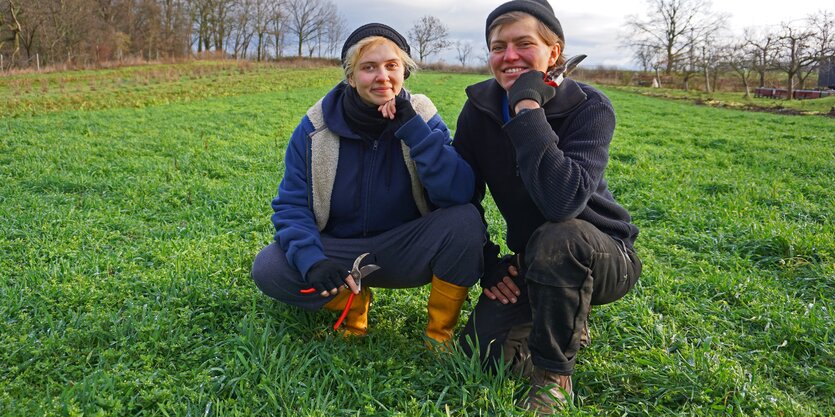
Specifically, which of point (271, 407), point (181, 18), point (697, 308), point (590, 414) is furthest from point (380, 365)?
point (181, 18)

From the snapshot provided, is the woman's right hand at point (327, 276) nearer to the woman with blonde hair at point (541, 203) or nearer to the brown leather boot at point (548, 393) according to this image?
the woman with blonde hair at point (541, 203)

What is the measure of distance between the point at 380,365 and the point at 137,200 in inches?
147

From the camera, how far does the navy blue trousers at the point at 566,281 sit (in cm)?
201

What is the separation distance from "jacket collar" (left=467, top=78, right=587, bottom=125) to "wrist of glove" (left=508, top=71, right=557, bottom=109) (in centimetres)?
11

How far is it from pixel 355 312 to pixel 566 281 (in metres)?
1.10

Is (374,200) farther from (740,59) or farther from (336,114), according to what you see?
(740,59)

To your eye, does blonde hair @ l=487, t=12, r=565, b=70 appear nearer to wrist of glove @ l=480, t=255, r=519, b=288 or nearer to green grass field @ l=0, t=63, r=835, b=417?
wrist of glove @ l=480, t=255, r=519, b=288

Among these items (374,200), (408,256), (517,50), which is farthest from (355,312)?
(517,50)

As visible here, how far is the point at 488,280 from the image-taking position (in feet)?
8.49

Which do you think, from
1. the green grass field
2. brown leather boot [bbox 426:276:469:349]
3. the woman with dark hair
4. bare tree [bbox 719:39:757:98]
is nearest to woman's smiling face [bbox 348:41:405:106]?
the woman with dark hair

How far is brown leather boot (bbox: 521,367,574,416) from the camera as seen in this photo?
204 centimetres

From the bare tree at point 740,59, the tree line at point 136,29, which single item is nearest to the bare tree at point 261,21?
the tree line at point 136,29

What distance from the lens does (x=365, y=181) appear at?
2580 mm

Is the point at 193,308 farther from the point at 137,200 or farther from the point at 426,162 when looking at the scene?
the point at 137,200
